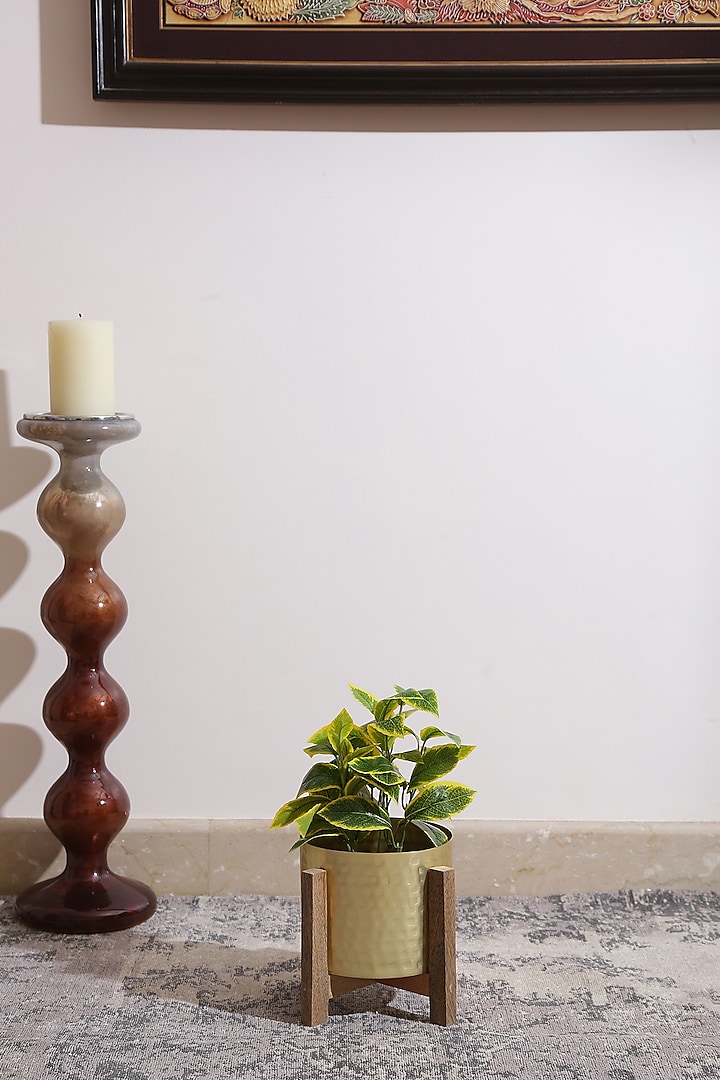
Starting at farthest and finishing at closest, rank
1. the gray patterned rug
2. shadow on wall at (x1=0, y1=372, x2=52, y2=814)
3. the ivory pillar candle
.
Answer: shadow on wall at (x1=0, y1=372, x2=52, y2=814) → the ivory pillar candle → the gray patterned rug

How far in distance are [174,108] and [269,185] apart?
0.13 meters

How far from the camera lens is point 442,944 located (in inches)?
33.9

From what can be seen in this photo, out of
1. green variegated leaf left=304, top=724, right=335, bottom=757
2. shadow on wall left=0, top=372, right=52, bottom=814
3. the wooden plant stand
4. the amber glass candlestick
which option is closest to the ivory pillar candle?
the amber glass candlestick

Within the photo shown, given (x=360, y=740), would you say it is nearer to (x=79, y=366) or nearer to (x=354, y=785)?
(x=354, y=785)

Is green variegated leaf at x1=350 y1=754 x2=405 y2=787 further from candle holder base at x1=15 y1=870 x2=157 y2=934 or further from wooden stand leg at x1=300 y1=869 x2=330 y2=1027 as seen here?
candle holder base at x1=15 y1=870 x2=157 y2=934

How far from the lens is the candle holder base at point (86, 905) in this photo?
107 centimetres

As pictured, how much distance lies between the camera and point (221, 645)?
3.88 feet

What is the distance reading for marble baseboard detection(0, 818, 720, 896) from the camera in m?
1.17

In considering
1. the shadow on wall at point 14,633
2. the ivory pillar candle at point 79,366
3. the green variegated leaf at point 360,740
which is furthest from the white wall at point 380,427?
the green variegated leaf at point 360,740

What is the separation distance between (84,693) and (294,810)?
0.31 m

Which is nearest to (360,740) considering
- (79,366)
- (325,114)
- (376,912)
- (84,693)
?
(376,912)

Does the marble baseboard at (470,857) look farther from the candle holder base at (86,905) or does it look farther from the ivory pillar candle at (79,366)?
the ivory pillar candle at (79,366)

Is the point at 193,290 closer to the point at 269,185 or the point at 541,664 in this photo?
the point at 269,185

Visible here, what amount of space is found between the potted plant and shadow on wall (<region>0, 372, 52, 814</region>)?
43 cm
